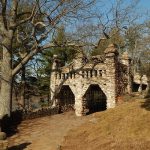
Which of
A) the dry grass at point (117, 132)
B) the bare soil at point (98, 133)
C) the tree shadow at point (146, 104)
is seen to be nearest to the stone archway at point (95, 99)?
the bare soil at point (98, 133)

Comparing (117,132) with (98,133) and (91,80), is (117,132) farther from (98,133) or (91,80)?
(91,80)

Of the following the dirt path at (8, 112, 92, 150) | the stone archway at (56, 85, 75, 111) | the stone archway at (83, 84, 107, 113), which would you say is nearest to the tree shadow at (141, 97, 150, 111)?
the dirt path at (8, 112, 92, 150)

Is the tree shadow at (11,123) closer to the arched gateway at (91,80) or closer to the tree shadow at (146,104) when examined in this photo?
the arched gateway at (91,80)

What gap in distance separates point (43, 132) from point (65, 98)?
9.04 m

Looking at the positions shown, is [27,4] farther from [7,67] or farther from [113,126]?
[113,126]

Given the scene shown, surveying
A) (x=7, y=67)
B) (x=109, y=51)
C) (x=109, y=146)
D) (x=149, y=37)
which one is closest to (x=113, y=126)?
(x=109, y=146)

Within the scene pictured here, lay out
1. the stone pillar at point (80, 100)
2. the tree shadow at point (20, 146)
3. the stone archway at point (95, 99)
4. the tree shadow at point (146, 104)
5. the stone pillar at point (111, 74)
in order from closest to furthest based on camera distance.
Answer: the tree shadow at point (20, 146) < the tree shadow at point (146, 104) < the stone pillar at point (111, 74) < the stone pillar at point (80, 100) < the stone archway at point (95, 99)

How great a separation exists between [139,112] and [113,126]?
185 centimetres

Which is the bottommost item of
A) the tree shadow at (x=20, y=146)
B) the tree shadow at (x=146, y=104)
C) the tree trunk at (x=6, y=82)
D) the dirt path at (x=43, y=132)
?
the tree shadow at (x=20, y=146)

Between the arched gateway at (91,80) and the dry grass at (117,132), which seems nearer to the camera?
the dry grass at (117,132)

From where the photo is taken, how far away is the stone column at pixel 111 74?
79.1ft

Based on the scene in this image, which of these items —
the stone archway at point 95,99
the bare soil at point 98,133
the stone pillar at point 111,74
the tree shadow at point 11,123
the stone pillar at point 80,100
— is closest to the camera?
the bare soil at point 98,133

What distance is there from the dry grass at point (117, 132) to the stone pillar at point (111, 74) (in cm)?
314

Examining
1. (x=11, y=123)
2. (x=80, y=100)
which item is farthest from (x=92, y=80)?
(x=11, y=123)
